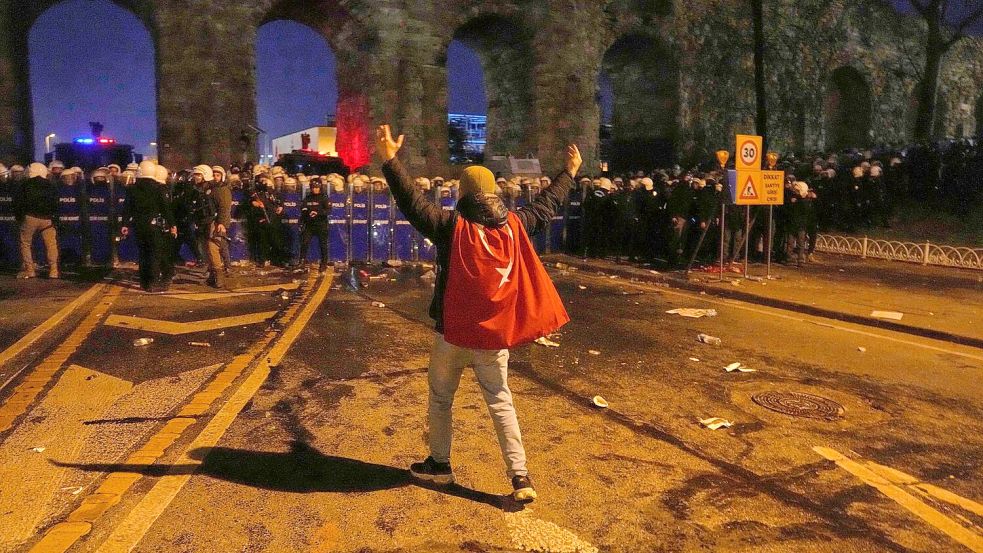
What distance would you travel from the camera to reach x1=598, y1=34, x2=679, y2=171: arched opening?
1152 inches

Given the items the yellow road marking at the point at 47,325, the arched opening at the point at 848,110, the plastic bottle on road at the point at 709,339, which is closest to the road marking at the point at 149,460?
the yellow road marking at the point at 47,325

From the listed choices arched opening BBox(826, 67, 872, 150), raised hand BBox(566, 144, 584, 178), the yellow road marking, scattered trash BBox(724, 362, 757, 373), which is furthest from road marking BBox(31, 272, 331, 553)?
arched opening BBox(826, 67, 872, 150)

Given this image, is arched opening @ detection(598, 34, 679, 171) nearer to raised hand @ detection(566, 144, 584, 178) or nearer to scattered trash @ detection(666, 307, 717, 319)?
scattered trash @ detection(666, 307, 717, 319)

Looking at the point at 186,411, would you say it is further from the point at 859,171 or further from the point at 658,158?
the point at 658,158

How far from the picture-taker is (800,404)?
6.09 m

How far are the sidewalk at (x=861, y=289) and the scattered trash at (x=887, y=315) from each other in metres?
0.09

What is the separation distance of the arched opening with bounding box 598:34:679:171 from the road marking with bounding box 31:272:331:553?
24805 millimetres

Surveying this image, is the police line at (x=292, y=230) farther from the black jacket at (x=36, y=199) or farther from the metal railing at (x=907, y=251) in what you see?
the metal railing at (x=907, y=251)

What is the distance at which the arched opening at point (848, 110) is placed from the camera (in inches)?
1465

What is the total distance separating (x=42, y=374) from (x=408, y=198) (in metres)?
4.45

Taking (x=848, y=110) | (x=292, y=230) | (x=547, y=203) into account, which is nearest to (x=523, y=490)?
(x=547, y=203)

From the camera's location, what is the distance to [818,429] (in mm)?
5449

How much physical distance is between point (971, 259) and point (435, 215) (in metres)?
15.3

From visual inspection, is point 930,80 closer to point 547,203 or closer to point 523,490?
point 547,203
